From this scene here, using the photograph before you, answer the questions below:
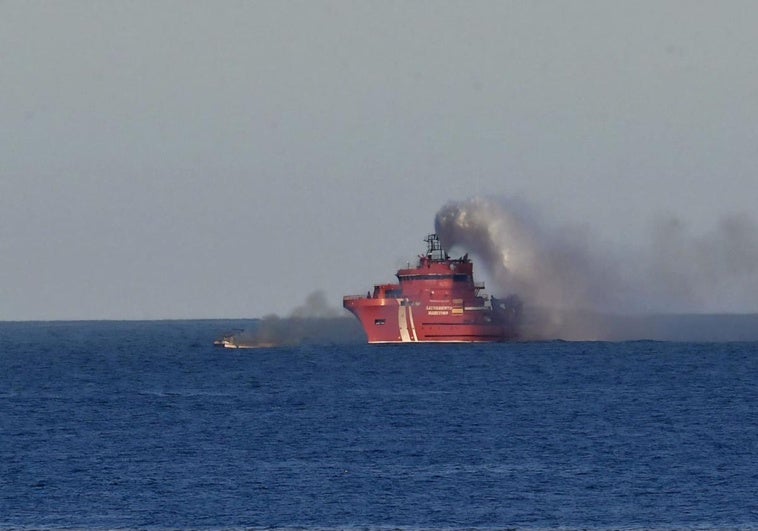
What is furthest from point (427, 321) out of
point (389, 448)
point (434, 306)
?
point (389, 448)

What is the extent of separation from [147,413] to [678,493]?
45.8 meters

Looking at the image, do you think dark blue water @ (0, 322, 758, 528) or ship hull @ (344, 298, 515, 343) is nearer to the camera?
dark blue water @ (0, 322, 758, 528)

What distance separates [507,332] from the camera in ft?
533

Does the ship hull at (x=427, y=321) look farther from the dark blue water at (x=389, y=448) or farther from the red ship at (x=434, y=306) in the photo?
the dark blue water at (x=389, y=448)

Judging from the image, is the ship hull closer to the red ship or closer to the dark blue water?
the red ship

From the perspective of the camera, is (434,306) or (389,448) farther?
(434,306)

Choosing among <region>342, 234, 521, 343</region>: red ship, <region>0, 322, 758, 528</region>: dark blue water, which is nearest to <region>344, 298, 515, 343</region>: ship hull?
<region>342, 234, 521, 343</region>: red ship

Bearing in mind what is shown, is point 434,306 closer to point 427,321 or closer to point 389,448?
point 427,321

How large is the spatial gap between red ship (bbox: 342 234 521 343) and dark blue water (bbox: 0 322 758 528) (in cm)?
1901

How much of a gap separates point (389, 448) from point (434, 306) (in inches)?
3242

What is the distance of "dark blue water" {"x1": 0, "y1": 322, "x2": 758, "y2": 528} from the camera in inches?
2099

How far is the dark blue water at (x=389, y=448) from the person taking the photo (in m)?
53.3

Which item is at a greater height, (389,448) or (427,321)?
Result: (427,321)

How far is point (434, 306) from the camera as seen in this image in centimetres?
15350
